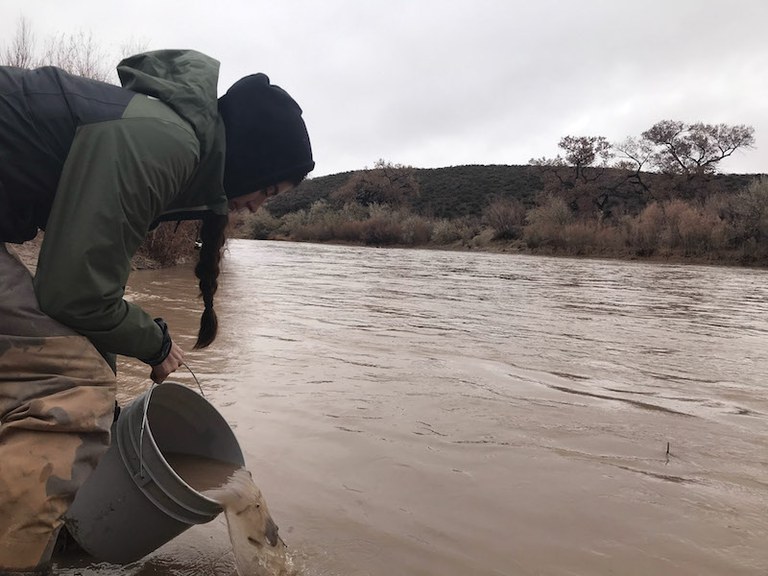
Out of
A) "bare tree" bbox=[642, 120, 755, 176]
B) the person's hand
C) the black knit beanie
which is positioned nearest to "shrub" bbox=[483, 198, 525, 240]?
"bare tree" bbox=[642, 120, 755, 176]

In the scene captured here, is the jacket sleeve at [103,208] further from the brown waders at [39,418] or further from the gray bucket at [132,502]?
the gray bucket at [132,502]

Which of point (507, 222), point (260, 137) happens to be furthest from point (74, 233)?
point (507, 222)

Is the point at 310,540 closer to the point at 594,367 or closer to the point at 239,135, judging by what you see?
the point at 239,135

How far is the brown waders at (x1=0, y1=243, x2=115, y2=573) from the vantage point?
1.46m

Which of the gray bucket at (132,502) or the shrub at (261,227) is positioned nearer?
the gray bucket at (132,502)

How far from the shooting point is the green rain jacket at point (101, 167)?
1474 millimetres

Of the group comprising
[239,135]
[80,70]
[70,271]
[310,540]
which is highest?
[80,70]

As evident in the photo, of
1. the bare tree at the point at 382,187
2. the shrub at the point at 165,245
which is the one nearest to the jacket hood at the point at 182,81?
the shrub at the point at 165,245

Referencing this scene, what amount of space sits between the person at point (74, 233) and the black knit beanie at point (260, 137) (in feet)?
0.21

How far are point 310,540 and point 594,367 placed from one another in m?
3.59

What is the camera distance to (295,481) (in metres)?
2.60

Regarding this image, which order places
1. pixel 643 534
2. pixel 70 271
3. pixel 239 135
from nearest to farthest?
1. pixel 70 271
2. pixel 239 135
3. pixel 643 534

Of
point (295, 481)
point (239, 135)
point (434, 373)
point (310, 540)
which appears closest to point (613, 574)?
point (310, 540)

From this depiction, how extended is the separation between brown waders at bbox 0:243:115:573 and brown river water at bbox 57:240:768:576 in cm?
43
